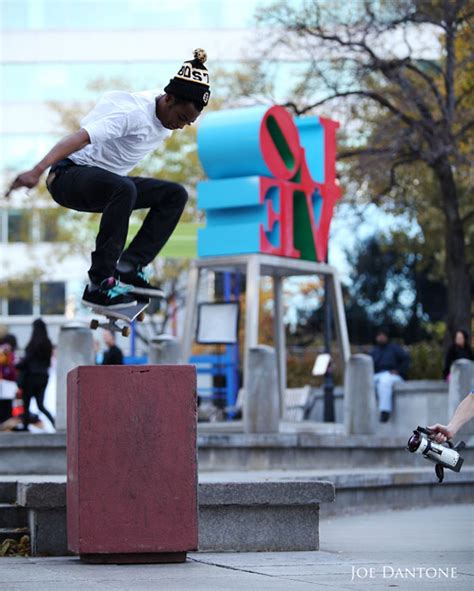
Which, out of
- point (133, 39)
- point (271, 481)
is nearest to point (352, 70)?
point (271, 481)

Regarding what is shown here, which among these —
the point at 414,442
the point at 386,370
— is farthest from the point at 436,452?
the point at 386,370

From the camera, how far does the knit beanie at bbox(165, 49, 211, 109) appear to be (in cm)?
814

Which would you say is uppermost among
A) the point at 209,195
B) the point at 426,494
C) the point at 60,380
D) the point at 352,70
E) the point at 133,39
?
the point at 133,39

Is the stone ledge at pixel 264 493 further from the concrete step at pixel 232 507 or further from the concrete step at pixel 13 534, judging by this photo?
the concrete step at pixel 13 534

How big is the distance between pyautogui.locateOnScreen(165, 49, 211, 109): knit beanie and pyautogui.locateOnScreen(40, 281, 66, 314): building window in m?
45.4

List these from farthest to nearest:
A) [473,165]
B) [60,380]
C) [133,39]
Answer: [133,39]
[473,165]
[60,380]

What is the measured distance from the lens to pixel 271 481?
934 cm

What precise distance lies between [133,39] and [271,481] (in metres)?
57.3

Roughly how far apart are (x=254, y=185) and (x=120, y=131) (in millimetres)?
11473

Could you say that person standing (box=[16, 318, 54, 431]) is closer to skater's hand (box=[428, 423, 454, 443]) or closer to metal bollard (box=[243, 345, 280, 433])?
metal bollard (box=[243, 345, 280, 433])

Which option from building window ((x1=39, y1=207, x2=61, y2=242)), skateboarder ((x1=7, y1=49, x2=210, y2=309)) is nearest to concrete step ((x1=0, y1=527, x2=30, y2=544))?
skateboarder ((x1=7, y1=49, x2=210, y2=309))

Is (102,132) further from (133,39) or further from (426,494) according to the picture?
(133,39)

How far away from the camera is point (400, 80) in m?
26.6

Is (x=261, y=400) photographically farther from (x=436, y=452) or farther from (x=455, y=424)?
(x=436, y=452)
